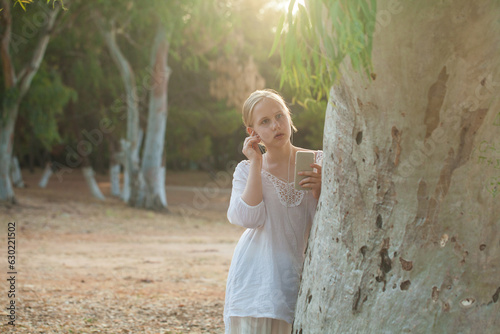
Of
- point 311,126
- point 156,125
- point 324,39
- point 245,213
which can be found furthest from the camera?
point 311,126

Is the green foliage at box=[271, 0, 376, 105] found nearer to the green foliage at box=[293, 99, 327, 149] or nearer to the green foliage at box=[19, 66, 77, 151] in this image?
the green foliage at box=[19, 66, 77, 151]

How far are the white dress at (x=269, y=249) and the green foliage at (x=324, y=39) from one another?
720 mm

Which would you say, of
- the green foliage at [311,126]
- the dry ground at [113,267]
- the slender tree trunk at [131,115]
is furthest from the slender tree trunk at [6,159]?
the green foliage at [311,126]

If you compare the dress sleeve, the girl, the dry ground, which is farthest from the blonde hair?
the dry ground

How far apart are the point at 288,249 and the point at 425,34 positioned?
1283 millimetres

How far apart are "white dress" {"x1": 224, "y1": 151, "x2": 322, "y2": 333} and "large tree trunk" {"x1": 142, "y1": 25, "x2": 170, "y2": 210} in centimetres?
1514

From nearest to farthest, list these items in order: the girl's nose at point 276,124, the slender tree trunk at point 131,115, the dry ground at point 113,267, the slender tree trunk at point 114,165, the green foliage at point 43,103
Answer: the girl's nose at point 276,124, the dry ground at point 113,267, the slender tree trunk at point 131,115, the green foliage at point 43,103, the slender tree trunk at point 114,165

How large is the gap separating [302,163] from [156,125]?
15363 mm

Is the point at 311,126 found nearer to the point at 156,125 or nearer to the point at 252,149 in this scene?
the point at 156,125

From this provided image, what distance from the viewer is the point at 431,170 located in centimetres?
238

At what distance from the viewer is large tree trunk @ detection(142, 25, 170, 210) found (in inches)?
700

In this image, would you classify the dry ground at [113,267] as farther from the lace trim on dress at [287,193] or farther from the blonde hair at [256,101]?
the blonde hair at [256,101]

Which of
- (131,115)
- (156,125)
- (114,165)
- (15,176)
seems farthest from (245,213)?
(15,176)

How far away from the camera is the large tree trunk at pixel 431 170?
91.4 inches
